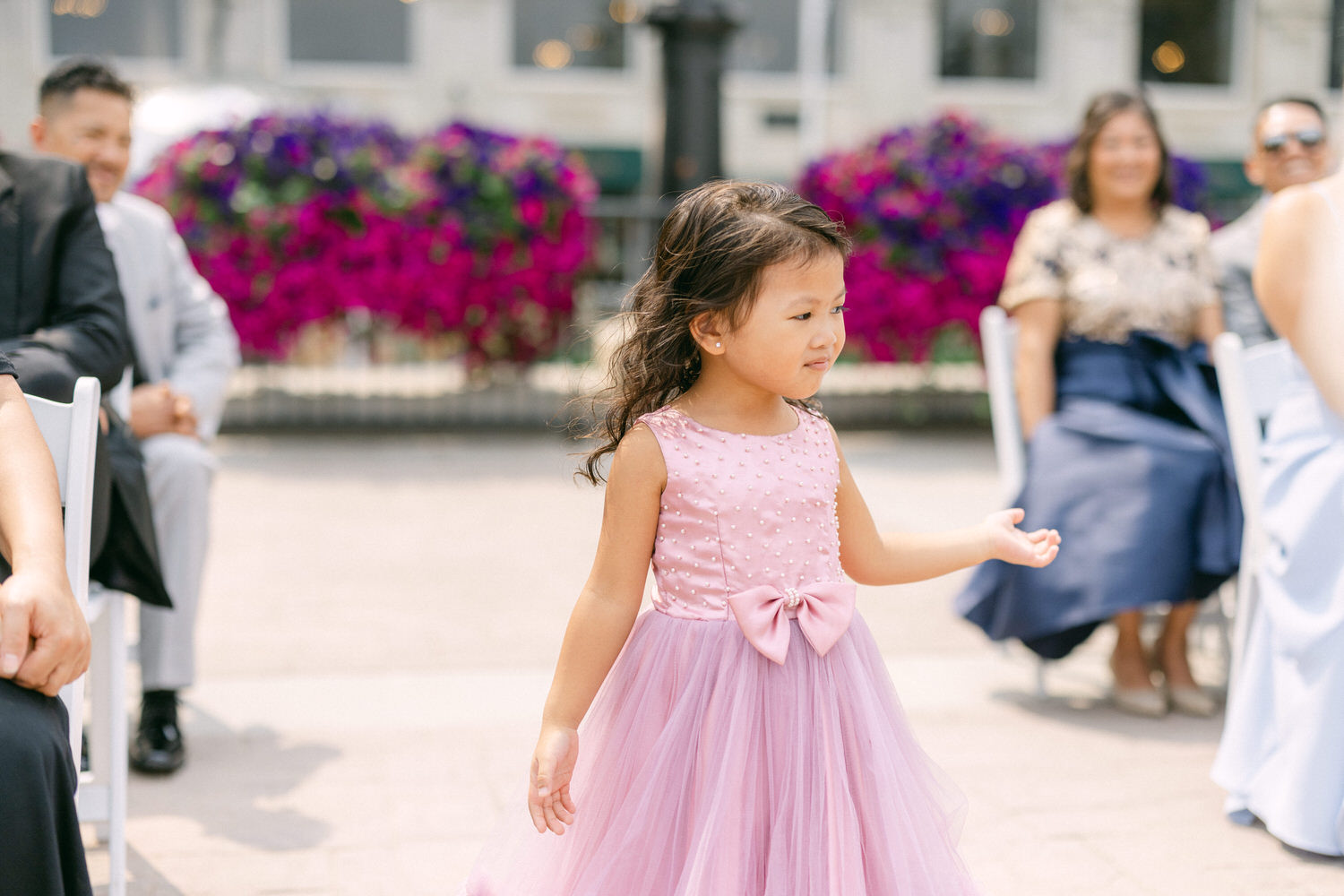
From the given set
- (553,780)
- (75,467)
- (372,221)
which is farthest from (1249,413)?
(372,221)

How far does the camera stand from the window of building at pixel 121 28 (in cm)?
2008

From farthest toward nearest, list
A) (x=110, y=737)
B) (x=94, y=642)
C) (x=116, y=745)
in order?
(x=94, y=642) → (x=110, y=737) → (x=116, y=745)

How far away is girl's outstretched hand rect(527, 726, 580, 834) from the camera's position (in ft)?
5.86

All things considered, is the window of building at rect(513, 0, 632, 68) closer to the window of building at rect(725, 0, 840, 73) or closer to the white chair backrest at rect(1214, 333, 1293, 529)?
the window of building at rect(725, 0, 840, 73)

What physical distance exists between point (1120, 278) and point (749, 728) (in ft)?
8.00

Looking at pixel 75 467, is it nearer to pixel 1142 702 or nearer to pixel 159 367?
pixel 159 367

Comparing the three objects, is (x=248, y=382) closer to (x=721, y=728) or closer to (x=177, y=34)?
(x=721, y=728)

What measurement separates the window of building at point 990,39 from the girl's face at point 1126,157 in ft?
64.7

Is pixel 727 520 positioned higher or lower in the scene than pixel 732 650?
higher

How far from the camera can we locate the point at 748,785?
1.82 m

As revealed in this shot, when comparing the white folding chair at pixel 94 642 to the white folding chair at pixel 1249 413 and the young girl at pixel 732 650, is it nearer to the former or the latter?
the young girl at pixel 732 650

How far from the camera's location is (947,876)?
1851 mm

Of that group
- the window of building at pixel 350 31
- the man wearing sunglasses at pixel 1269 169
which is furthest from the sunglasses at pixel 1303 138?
the window of building at pixel 350 31

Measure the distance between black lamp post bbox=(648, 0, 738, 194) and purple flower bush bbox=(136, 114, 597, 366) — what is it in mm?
842
